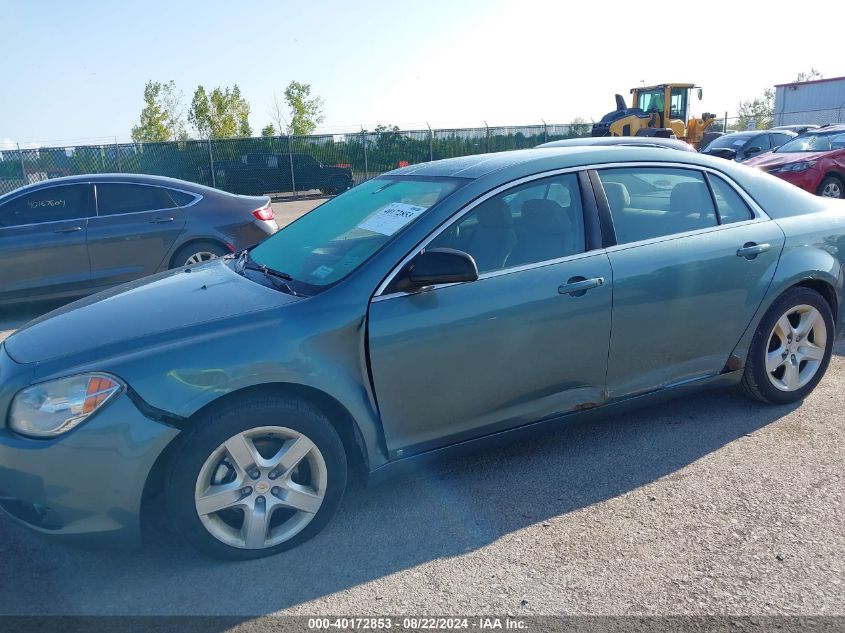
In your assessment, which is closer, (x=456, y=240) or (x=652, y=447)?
(x=456, y=240)

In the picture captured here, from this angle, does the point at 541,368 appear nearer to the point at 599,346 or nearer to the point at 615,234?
the point at 599,346

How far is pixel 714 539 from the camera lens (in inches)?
121

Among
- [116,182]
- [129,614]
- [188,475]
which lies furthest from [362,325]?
[116,182]

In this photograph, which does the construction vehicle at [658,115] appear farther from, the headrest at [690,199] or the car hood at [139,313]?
the car hood at [139,313]

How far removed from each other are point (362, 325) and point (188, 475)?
919 millimetres

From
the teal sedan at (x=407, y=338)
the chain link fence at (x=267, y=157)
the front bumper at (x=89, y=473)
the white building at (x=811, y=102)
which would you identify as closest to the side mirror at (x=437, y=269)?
the teal sedan at (x=407, y=338)

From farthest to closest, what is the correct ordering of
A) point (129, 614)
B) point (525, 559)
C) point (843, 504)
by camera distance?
point (843, 504), point (525, 559), point (129, 614)

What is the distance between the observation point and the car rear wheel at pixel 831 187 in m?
12.8

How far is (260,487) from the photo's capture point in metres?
3.00

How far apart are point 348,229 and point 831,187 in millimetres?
11989

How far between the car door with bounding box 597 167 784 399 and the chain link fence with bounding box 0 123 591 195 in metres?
22.5

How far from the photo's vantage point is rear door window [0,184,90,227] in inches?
307

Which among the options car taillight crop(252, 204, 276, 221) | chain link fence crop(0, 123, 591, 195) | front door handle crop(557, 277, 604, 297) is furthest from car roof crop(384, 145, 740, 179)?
chain link fence crop(0, 123, 591, 195)

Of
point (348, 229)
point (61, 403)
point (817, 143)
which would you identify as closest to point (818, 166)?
point (817, 143)
